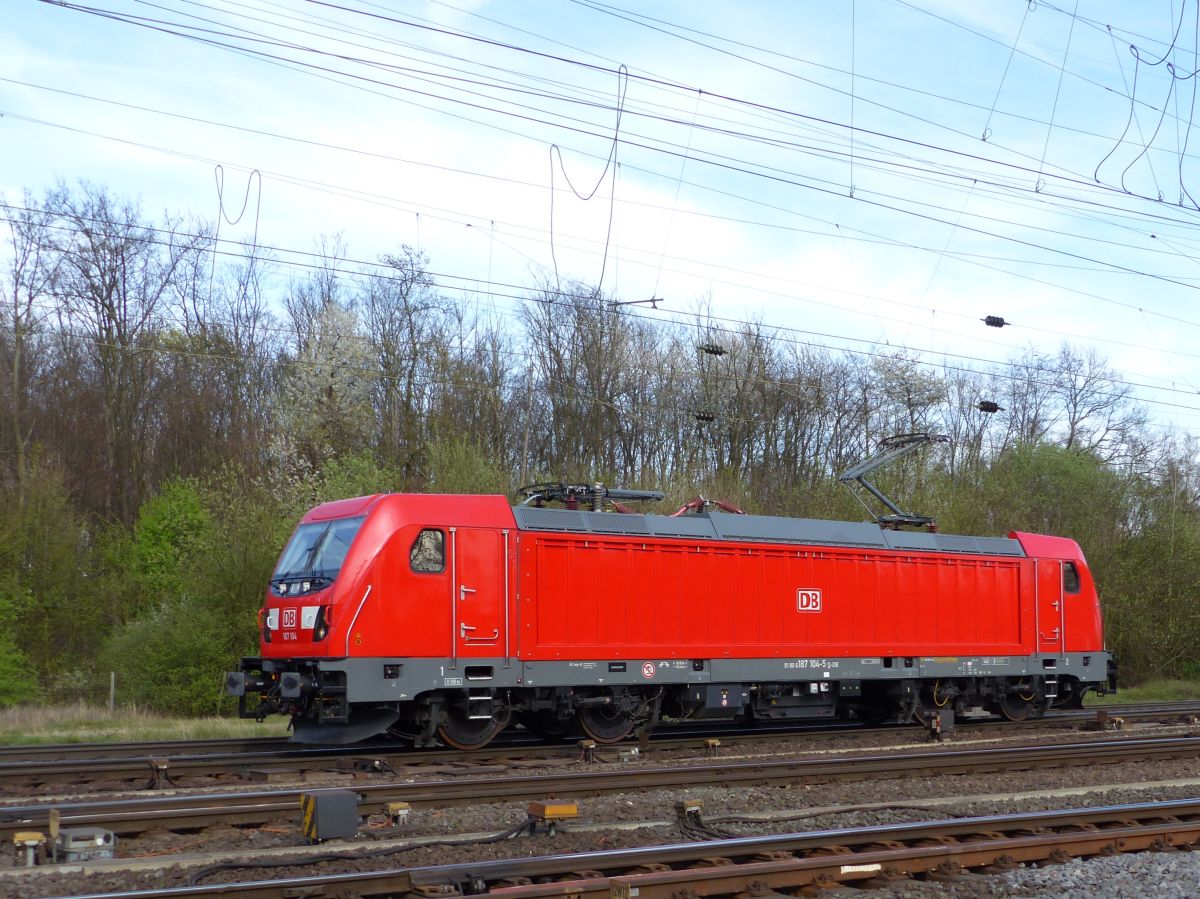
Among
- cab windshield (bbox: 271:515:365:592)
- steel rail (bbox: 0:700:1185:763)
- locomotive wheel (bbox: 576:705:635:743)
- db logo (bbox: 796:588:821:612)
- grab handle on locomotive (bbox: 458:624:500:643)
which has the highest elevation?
cab windshield (bbox: 271:515:365:592)

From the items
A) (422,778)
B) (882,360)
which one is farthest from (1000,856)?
(882,360)

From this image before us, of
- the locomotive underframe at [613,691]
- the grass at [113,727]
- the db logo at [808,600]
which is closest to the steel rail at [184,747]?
the locomotive underframe at [613,691]

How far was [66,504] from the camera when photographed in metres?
32.6

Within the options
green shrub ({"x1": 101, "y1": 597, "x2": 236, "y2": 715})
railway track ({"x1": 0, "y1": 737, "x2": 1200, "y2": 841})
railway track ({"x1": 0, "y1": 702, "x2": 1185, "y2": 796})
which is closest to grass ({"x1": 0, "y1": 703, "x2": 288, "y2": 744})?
green shrub ({"x1": 101, "y1": 597, "x2": 236, "y2": 715})

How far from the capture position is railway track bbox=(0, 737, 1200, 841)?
372 inches

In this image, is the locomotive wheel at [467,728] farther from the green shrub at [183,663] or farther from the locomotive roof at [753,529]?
the green shrub at [183,663]

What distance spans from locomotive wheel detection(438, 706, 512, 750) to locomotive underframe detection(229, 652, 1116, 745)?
0.8 inches

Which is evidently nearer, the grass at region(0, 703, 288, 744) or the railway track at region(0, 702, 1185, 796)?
the railway track at region(0, 702, 1185, 796)

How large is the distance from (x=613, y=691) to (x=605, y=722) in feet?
1.85

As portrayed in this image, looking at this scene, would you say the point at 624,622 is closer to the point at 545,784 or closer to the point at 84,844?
the point at 545,784

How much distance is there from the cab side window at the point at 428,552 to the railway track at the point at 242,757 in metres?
2.38

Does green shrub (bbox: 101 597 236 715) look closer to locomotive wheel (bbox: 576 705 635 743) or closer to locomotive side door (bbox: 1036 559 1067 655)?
locomotive wheel (bbox: 576 705 635 743)

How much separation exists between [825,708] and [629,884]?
12.4 meters

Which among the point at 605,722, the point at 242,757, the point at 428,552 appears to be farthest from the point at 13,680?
the point at 605,722
